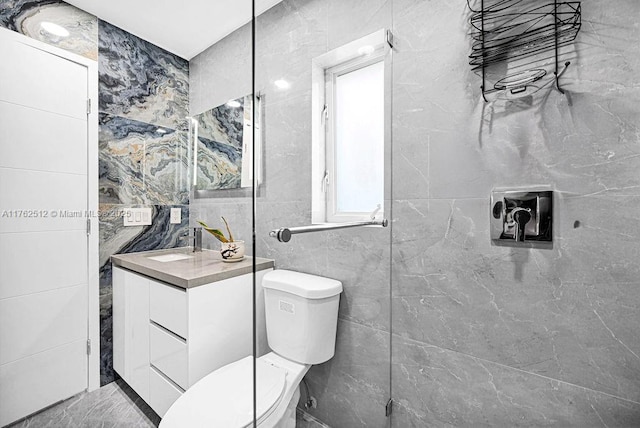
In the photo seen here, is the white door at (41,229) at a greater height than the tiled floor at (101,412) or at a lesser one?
greater

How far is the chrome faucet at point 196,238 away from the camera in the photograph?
994mm

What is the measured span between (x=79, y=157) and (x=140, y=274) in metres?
0.59

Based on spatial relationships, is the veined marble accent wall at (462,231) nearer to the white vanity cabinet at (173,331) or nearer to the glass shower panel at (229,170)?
the glass shower panel at (229,170)

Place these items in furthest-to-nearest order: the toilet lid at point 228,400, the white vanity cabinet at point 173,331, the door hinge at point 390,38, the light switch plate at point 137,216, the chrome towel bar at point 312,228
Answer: the light switch plate at point 137,216
the white vanity cabinet at point 173,331
the door hinge at point 390,38
the toilet lid at point 228,400
the chrome towel bar at point 312,228

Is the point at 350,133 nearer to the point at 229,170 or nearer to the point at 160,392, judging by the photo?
the point at 229,170

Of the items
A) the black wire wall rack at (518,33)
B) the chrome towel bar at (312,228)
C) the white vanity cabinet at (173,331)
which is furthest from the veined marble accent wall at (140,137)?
the black wire wall rack at (518,33)

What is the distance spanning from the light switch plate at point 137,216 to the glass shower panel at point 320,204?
0.73 metres

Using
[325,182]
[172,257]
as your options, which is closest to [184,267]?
[172,257]

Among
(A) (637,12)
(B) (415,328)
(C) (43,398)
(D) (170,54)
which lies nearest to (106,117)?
(D) (170,54)

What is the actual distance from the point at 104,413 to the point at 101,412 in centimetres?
2

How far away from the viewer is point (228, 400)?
819 mm

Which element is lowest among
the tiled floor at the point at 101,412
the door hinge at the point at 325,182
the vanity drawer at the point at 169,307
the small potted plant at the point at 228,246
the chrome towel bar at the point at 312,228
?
the tiled floor at the point at 101,412

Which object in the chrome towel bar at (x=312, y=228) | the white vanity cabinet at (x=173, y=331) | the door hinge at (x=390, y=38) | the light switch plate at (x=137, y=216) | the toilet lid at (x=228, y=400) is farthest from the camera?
the light switch plate at (x=137, y=216)

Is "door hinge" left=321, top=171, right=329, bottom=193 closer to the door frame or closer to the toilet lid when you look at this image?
the toilet lid
